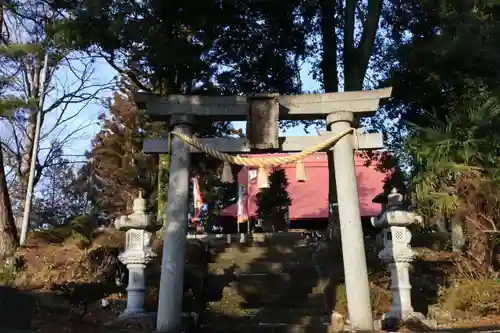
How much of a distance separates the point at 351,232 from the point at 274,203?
10080 millimetres

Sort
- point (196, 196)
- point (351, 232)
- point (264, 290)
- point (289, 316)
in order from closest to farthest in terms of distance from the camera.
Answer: point (351, 232), point (289, 316), point (264, 290), point (196, 196)

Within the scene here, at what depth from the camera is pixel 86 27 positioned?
32.2ft

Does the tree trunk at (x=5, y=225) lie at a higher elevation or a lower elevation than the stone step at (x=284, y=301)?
higher

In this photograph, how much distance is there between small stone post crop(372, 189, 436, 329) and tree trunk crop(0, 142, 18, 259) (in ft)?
29.7

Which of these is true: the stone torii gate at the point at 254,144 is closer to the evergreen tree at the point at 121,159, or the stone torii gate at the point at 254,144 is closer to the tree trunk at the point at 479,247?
the tree trunk at the point at 479,247

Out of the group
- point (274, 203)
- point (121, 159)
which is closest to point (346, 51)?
point (274, 203)

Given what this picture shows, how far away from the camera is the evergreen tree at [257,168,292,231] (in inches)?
726

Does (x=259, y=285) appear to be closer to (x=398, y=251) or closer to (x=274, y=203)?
(x=398, y=251)

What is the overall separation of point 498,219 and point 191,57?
667 centimetres

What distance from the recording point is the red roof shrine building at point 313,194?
901 inches

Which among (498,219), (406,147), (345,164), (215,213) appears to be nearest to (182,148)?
(345,164)

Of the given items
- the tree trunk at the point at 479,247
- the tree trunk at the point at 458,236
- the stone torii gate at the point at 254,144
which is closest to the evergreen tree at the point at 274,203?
the tree trunk at the point at 458,236

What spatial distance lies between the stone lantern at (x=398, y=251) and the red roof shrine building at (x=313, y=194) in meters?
12.1

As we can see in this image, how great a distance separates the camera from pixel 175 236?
338 inches
